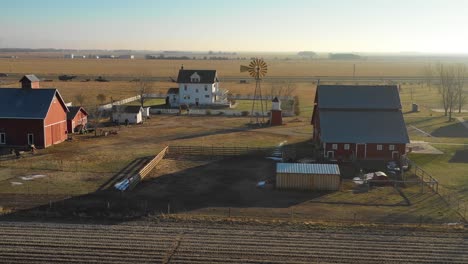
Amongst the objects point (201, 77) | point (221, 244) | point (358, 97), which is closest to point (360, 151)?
point (358, 97)

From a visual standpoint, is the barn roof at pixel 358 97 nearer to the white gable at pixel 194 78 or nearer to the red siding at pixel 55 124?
the red siding at pixel 55 124

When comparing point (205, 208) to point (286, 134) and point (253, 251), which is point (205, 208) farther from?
point (286, 134)

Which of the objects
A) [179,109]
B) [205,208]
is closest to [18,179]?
[205,208]

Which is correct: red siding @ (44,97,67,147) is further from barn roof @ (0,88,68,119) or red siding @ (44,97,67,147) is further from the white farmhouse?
the white farmhouse

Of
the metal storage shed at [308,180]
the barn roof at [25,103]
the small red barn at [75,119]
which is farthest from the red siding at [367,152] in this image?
the small red barn at [75,119]

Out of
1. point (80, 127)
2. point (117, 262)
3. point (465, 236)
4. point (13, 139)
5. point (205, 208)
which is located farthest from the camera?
point (80, 127)

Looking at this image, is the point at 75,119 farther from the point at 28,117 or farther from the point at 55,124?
the point at 28,117
